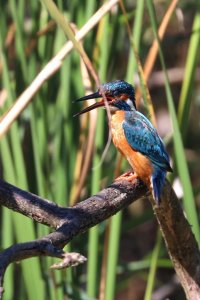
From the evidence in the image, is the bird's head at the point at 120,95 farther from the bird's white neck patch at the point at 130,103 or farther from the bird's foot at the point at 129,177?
the bird's foot at the point at 129,177

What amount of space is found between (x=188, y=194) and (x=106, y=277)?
39 centimetres

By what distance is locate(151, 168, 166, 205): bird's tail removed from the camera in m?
1.73

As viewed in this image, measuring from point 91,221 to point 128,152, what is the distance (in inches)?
26.0

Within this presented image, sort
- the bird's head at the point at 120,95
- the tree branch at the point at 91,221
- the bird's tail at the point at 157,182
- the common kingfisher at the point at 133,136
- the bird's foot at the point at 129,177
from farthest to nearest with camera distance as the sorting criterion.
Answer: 1. the bird's head at the point at 120,95
2. the common kingfisher at the point at 133,136
3. the bird's foot at the point at 129,177
4. the bird's tail at the point at 157,182
5. the tree branch at the point at 91,221

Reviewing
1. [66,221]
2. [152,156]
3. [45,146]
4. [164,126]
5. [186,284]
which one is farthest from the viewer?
[164,126]

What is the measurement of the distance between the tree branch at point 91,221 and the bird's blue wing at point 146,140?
0.15 metres

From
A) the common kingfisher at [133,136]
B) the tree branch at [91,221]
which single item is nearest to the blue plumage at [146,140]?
the common kingfisher at [133,136]

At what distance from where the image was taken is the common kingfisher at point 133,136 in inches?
78.8

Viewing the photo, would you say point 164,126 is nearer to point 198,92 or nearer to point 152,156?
point 198,92

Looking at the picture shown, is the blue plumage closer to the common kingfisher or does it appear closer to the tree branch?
the common kingfisher

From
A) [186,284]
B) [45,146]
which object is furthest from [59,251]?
[45,146]

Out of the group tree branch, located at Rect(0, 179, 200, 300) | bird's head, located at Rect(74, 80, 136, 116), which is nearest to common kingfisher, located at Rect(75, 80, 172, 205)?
bird's head, located at Rect(74, 80, 136, 116)

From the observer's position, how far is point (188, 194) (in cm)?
191

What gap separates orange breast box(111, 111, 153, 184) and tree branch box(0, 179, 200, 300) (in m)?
0.10
